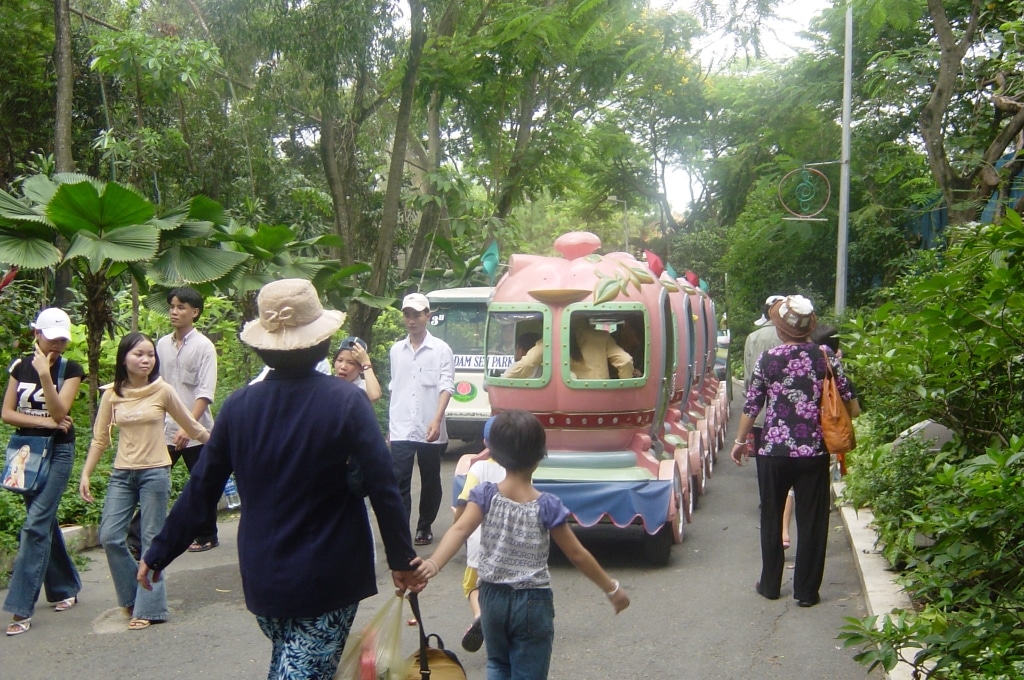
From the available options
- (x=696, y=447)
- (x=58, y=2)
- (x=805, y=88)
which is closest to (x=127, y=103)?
(x=58, y=2)

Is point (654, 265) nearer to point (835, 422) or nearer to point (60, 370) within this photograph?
point (835, 422)

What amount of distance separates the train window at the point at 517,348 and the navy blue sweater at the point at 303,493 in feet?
15.1

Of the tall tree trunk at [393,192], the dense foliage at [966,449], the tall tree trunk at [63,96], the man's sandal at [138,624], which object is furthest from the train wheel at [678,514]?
the tall tree trunk at [393,192]

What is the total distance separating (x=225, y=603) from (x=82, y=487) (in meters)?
1.21

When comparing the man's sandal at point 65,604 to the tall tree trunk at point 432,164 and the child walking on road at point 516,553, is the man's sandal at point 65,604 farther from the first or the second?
the tall tree trunk at point 432,164

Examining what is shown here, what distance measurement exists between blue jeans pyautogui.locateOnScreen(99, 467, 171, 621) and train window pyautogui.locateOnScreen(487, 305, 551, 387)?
2.79 m

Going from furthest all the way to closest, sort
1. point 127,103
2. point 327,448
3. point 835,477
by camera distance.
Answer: point 127,103 < point 835,477 < point 327,448

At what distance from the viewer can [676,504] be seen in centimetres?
855

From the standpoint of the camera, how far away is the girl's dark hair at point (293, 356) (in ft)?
12.6

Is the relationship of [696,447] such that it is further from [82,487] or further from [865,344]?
[82,487]

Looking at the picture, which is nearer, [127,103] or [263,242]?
[263,242]

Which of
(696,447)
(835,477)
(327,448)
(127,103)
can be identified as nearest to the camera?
(327,448)

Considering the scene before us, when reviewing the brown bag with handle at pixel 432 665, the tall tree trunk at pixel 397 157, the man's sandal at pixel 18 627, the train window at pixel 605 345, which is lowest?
the man's sandal at pixel 18 627

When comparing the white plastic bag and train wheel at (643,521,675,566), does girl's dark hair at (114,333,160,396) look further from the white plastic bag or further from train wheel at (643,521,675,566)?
train wheel at (643,521,675,566)
